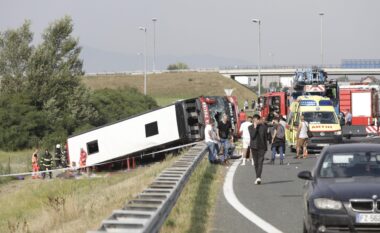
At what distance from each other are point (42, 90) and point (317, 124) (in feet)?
100

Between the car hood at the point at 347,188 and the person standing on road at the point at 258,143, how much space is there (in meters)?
7.36

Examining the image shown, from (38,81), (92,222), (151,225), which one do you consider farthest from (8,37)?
(151,225)

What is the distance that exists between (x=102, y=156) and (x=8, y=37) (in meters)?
24.6

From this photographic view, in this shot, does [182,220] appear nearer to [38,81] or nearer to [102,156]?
[102,156]

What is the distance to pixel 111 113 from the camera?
60.8 metres

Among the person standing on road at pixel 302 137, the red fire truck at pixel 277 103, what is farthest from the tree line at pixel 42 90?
the person standing on road at pixel 302 137

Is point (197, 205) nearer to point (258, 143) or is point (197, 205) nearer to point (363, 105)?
point (258, 143)

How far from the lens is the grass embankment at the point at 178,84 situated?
117625 mm

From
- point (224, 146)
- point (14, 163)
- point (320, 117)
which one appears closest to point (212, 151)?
point (224, 146)

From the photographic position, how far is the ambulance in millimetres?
27672

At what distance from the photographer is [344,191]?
8.69 meters

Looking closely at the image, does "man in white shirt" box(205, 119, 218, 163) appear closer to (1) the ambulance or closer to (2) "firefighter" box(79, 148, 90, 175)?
(1) the ambulance

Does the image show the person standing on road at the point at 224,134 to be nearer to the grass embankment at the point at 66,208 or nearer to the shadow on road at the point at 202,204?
the shadow on road at the point at 202,204

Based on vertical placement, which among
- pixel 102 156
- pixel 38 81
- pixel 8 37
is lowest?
pixel 102 156
